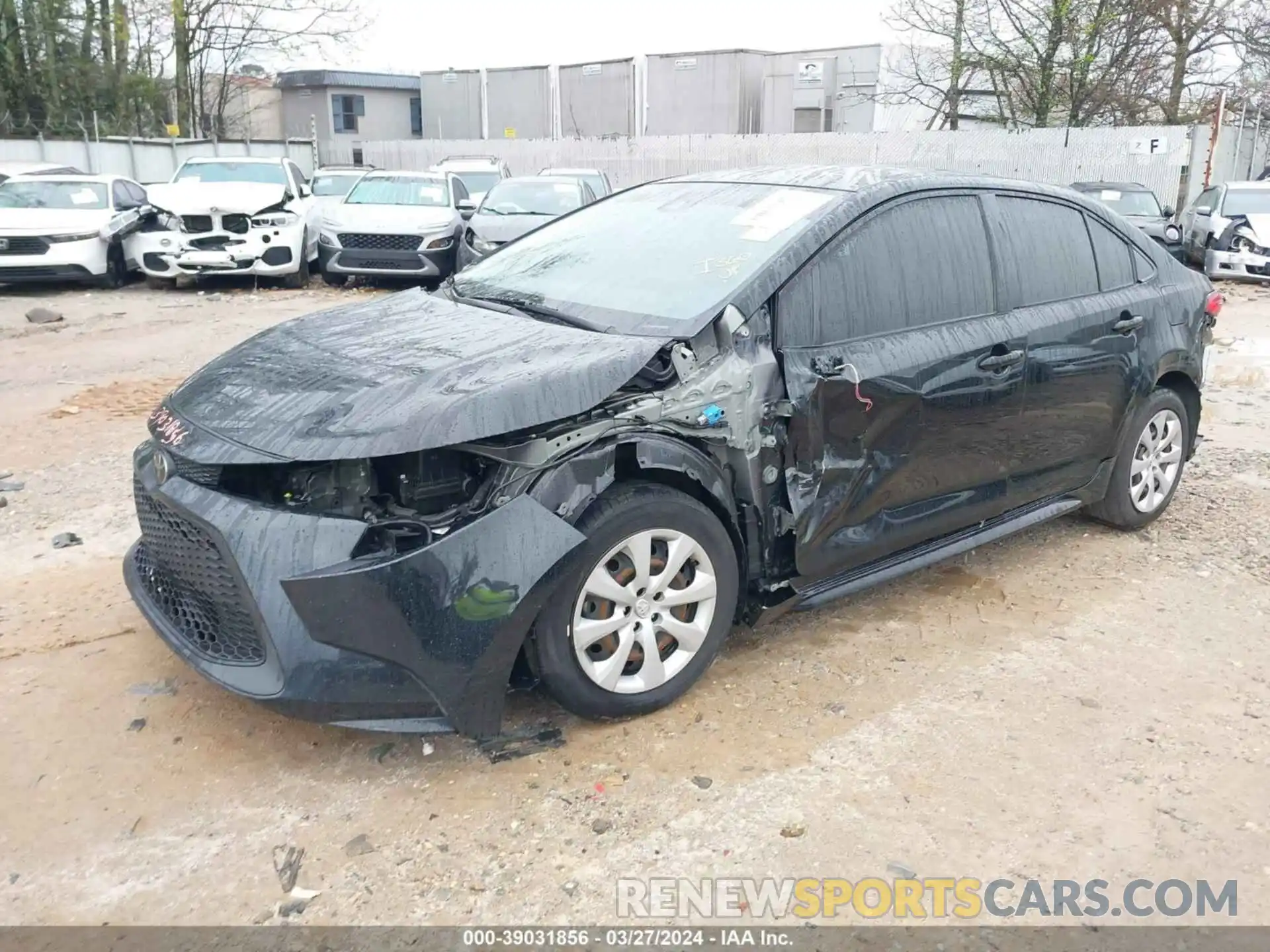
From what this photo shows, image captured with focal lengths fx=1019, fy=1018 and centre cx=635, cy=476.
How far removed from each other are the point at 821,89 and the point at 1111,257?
29.0m

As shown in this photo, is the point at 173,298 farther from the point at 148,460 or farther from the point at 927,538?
the point at 927,538

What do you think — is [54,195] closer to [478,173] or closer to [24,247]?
[24,247]

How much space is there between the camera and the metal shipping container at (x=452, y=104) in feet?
124

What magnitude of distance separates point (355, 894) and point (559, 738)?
0.82m

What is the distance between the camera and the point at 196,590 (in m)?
2.97

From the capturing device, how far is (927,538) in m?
3.93

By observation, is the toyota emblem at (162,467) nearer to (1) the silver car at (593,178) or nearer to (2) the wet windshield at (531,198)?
(2) the wet windshield at (531,198)

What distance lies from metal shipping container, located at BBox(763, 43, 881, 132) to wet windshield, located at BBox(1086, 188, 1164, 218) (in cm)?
1483

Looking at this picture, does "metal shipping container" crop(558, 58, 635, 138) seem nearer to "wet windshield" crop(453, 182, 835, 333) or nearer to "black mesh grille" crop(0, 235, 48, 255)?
"black mesh grille" crop(0, 235, 48, 255)

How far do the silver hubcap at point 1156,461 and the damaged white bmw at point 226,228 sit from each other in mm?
10855

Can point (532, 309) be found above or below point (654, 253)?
below

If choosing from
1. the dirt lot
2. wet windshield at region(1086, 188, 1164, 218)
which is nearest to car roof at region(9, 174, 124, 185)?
the dirt lot

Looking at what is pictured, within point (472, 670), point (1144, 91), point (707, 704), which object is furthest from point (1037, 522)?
point (1144, 91)

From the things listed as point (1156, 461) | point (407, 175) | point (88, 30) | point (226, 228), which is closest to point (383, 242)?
point (407, 175)
